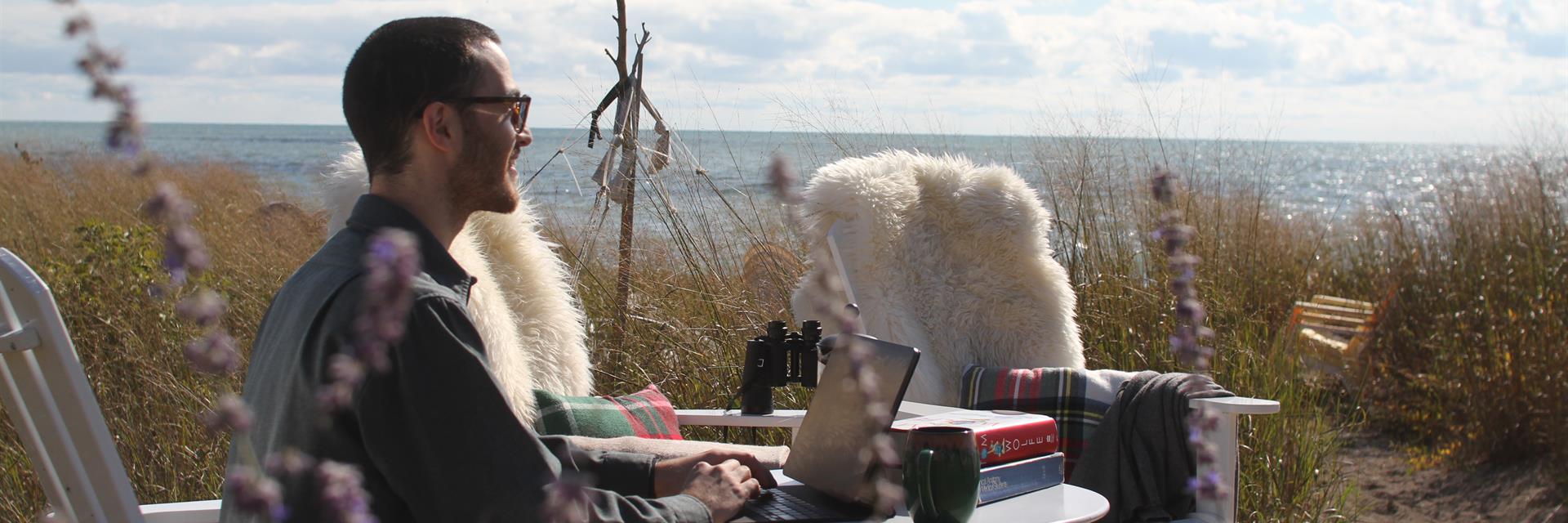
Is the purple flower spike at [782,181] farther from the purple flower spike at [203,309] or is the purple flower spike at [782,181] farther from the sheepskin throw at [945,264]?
the sheepskin throw at [945,264]

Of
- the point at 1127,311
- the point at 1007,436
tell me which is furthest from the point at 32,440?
the point at 1127,311

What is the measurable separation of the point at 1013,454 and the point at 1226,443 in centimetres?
57

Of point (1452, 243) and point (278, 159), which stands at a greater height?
point (1452, 243)

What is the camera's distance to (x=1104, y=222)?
12.3 ft

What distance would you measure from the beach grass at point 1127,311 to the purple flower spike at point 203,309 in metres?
2.38

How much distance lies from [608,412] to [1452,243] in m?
3.83

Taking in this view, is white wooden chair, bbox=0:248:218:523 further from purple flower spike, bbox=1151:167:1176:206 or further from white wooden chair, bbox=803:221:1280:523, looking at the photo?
white wooden chair, bbox=803:221:1280:523

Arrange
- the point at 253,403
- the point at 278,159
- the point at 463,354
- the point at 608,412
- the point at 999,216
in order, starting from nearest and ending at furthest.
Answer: the point at 463,354 → the point at 253,403 → the point at 608,412 → the point at 999,216 → the point at 278,159

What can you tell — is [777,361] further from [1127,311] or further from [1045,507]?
[1127,311]

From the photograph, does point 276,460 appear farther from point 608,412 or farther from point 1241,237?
point 1241,237

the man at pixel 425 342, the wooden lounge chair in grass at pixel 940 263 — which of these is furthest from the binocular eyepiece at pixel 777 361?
the man at pixel 425 342

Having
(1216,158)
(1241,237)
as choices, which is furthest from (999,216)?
(1216,158)

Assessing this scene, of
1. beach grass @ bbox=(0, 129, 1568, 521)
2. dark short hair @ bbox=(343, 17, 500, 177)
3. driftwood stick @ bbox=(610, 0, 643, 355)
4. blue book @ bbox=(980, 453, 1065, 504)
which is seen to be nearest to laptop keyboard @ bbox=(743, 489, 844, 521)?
blue book @ bbox=(980, 453, 1065, 504)

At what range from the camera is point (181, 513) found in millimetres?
1688
